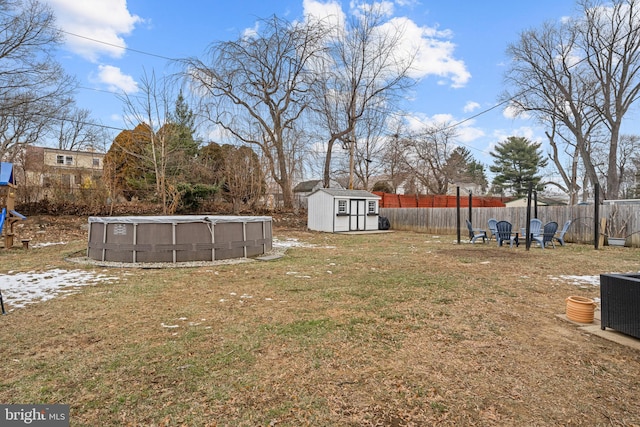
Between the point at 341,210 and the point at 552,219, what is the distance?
8927 mm

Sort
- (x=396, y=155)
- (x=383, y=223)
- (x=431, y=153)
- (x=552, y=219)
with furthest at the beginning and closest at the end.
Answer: (x=431, y=153) < (x=396, y=155) < (x=383, y=223) < (x=552, y=219)

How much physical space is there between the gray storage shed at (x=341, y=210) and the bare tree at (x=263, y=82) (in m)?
3.35

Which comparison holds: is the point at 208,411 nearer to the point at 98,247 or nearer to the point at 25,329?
the point at 25,329

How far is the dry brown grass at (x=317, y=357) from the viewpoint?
78.6 inches

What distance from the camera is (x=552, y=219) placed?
1256 cm

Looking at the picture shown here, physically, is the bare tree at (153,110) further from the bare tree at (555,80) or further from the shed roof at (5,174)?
the bare tree at (555,80)

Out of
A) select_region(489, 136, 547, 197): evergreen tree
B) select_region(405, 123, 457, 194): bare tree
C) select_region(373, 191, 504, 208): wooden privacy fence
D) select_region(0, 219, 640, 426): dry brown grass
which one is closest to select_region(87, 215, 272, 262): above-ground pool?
select_region(0, 219, 640, 426): dry brown grass

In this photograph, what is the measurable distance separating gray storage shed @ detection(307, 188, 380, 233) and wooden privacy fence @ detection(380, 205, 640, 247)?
2163 millimetres

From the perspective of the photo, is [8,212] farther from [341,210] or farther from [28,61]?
[341,210]

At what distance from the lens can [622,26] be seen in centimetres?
1639

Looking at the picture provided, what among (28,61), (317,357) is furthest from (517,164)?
(28,61)

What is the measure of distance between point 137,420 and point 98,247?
6.57 meters

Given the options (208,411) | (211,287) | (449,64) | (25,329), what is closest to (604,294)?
(208,411)

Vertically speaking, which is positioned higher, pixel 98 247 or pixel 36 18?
pixel 36 18
